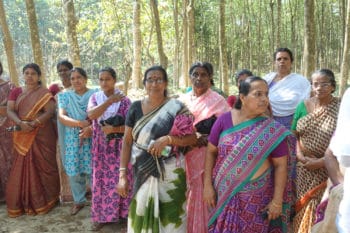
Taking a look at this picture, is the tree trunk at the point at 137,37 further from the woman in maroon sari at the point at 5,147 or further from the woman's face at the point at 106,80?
the woman's face at the point at 106,80

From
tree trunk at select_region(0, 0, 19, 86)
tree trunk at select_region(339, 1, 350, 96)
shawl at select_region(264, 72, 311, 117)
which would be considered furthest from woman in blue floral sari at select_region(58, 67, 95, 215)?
tree trunk at select_region(339, 1, 350, 96)

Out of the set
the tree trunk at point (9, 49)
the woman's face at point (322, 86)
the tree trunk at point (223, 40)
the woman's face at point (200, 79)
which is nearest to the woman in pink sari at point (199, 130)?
the woman's face at point (200, 79)

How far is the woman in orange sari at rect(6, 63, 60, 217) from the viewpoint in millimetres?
4277

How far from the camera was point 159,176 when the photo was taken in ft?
9.68

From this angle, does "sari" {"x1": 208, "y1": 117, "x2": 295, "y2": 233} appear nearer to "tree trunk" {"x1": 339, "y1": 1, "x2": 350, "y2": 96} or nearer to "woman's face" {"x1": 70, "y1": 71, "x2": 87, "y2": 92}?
"woman's face" {"x1": 70, "y1": 71, "x2": 87, "y2": 92}

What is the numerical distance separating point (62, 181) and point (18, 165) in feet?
2.10

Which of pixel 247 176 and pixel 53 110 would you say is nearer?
pixel 247 176

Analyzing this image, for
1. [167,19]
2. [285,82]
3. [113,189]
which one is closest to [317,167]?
[285,82]

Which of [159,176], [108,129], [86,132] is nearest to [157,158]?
[159,176]

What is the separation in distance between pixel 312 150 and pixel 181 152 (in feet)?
3.70

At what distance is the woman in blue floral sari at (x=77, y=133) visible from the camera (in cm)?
413

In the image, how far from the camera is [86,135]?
4.09 meters

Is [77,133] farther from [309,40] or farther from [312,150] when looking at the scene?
[309,40]

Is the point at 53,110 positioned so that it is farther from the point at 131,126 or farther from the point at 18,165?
the point at 131,126
